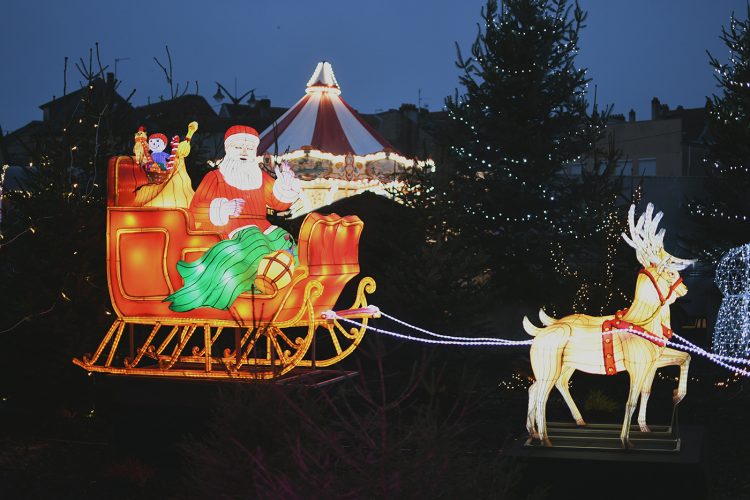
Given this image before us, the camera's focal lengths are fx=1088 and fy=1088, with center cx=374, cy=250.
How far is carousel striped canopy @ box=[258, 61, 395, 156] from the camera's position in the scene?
20516 mm

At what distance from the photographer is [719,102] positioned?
18484mm

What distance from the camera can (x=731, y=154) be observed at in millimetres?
18469

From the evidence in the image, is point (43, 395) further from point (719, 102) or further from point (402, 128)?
point (402, 128)

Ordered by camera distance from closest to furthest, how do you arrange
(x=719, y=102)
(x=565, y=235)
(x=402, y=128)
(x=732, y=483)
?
(x=732, y=483), (x=565, y=235), (x=719, y=102), (x=402, y=128)

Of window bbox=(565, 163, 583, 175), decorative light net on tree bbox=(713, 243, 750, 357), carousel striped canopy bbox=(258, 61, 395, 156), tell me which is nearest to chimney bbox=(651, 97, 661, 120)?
window bbox=(565, 163, 583, 175)

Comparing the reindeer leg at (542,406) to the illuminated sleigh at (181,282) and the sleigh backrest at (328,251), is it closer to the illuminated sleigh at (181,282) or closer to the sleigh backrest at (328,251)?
the illuminated sleigh at (181,282)

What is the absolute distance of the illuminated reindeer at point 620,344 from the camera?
8617 mm

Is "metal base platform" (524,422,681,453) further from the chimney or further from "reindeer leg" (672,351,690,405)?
the chimney

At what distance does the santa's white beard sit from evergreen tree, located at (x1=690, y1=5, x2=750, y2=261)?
1048cm

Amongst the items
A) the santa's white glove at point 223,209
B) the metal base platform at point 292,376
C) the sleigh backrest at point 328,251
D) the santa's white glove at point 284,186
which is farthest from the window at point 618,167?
the santa's white glove at point 223,209

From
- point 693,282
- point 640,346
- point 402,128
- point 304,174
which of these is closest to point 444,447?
point 640,346

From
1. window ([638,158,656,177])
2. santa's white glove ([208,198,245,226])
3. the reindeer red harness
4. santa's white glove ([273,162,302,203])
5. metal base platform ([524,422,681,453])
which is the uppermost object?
window ([638,158,656,177])

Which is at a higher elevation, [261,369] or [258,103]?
[258,103]

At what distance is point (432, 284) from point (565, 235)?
4860 millimetres
